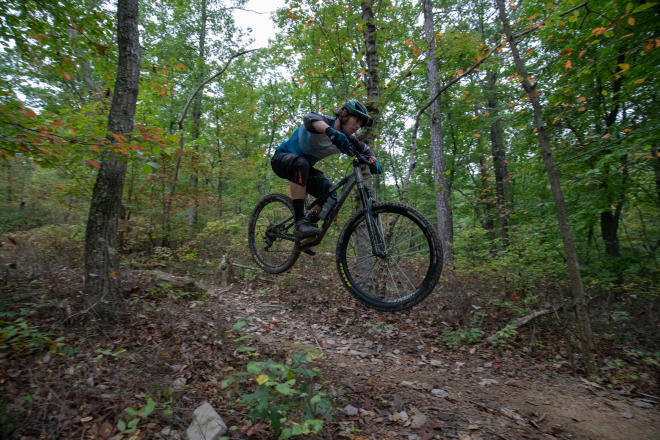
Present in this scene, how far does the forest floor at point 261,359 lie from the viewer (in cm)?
283

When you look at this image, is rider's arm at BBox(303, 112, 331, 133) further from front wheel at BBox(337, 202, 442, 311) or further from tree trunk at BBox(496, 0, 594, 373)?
tree trunk at BBox(496, 0, 594, 373)

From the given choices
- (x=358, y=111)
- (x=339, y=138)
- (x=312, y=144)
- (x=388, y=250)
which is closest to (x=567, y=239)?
(x=388, y=250)

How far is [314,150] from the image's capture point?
3727 millimetres

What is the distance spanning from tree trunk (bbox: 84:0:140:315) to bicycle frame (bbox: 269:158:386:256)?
2.29m

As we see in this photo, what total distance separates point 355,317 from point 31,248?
27.0 feet

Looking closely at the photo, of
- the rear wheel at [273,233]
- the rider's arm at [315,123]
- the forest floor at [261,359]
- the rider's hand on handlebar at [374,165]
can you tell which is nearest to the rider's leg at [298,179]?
the rear wheel at [273,233]

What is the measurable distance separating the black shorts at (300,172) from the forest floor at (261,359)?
1.96 meters

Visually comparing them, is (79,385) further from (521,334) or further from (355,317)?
(521,334)

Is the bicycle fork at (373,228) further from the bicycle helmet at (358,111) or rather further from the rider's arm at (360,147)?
the bicycle helmet at (358,111)

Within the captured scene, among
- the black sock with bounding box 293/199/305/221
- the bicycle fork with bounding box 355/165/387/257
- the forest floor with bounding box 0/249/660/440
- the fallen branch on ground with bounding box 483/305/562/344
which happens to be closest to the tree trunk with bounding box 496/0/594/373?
the forest floor with bounding box 0/249/660/440

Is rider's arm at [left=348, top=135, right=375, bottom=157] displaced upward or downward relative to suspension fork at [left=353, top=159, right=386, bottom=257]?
upward

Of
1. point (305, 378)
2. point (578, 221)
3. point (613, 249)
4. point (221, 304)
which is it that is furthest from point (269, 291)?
point (613, 249)

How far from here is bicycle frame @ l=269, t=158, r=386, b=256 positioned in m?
3.04

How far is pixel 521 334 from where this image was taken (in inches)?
219
